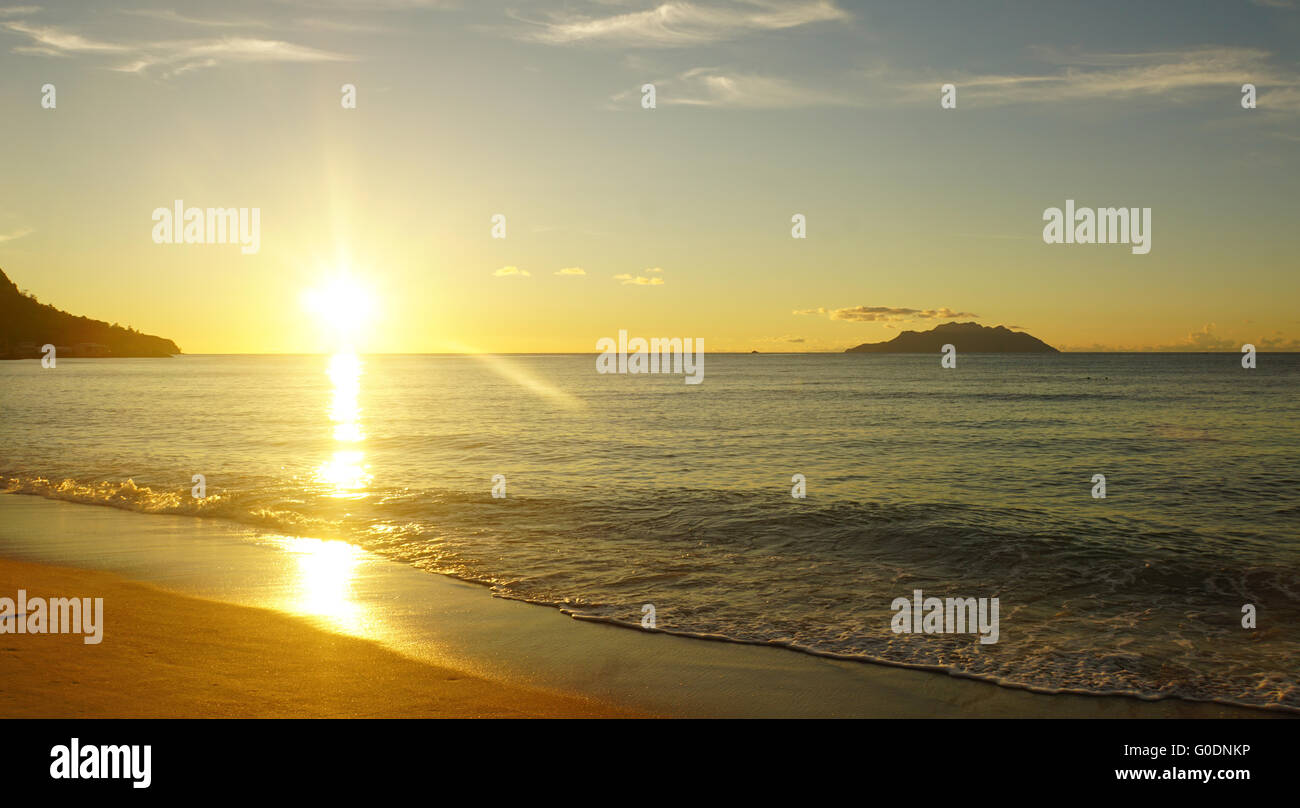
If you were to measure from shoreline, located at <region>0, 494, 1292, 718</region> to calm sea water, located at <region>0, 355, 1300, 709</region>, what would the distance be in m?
0.45

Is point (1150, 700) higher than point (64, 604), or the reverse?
point (64, 604)

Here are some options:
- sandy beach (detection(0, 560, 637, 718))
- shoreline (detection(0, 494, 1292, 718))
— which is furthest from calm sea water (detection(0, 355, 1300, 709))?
sandy beach (detection(0, 560, 637, 718))

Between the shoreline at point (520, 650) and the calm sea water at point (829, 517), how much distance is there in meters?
0.45

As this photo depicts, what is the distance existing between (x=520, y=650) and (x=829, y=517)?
9656 millimetres

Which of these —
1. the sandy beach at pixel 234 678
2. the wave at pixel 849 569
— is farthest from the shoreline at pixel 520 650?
the wave at pixel 849 569

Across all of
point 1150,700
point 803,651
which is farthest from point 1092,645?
point 803,651

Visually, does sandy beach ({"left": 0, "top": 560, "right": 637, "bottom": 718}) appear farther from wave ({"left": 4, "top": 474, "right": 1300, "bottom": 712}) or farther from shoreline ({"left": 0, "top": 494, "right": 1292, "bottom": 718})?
wave ({"left": 4, "top": 474, "right": 1300, "bottom": 712})

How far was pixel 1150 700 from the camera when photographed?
745 cm

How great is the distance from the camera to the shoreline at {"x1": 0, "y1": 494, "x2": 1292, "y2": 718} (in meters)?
7.19

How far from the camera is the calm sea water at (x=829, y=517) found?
9305 millimetres

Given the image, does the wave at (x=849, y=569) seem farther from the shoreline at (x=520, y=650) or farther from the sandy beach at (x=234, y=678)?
the sandy beach at (x=234, y=678)

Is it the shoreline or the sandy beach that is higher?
the sandy beach
